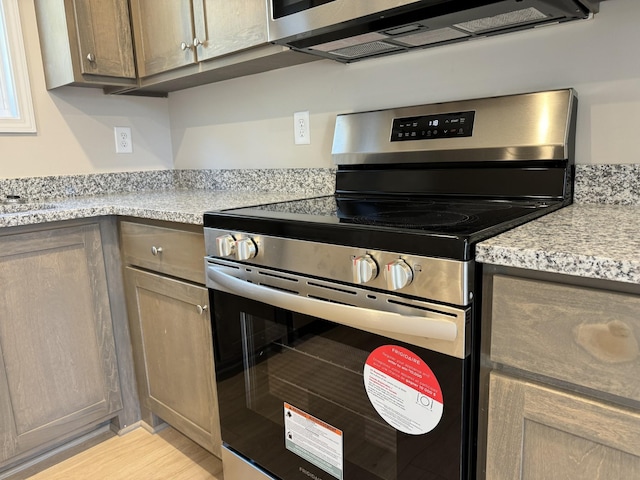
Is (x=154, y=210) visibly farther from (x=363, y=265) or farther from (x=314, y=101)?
(x=363, y=265)

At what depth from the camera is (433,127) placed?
1.29 m

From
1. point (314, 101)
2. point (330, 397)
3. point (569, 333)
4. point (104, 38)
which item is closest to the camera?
point (569, 333)

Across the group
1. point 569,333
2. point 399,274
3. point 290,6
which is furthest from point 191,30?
point 569,333

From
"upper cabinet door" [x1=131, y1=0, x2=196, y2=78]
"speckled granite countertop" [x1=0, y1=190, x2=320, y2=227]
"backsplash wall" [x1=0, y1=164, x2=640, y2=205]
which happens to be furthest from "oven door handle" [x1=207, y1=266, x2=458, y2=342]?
"upper cabinet door" [x1=131, y1=0, x2=196, y2=78]

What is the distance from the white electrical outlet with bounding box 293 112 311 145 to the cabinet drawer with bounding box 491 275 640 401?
1.13m

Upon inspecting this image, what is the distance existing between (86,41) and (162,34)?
313mm

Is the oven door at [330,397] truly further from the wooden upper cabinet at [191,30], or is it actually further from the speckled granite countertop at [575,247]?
the wooden upper cabinet at [191,30]

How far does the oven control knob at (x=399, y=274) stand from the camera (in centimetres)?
80

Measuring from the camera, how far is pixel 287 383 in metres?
1.13

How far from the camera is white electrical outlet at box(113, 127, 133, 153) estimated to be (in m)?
2.21

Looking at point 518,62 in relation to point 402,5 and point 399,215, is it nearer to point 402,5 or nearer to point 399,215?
point 402,5

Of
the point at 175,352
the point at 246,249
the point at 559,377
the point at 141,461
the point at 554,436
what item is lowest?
the point at 141,461

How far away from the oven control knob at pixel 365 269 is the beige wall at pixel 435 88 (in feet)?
2.21

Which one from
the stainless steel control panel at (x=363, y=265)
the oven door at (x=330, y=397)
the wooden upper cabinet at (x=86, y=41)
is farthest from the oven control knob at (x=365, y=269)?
the wooden upper cabinet at (x=86, y=41)
